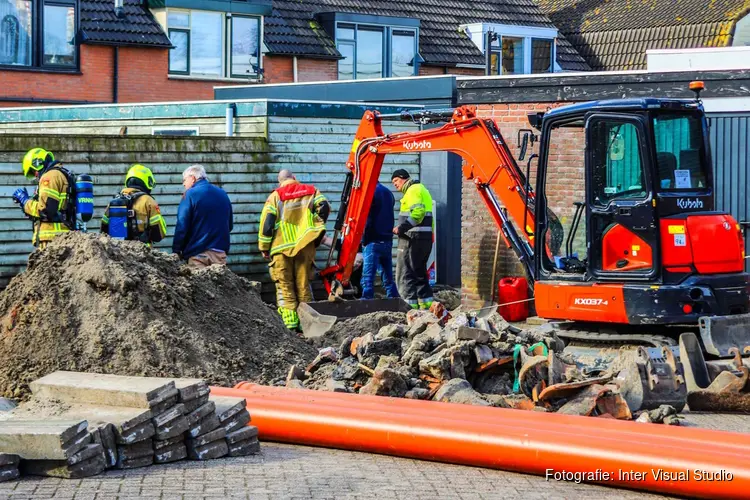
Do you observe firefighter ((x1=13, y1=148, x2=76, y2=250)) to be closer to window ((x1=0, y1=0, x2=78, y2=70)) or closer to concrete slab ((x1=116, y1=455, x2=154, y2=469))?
concrete slab ((x1=116, y1=455, x2=154, y2=469))

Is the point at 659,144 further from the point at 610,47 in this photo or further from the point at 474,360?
the point at 610,47

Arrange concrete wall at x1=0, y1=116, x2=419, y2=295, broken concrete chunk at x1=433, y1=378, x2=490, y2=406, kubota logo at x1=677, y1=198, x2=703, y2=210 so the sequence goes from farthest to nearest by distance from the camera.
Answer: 1. concrete wall at x1=0, y1=116, x2=419, y2=295
2. kubota logo at x1=677, y1=198, x2=703, y2=210
3. broken concrete chunk at x1=433, y1=378, x2=490, y2=406

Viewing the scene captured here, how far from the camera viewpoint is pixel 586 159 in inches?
452

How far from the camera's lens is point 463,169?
13.8 m

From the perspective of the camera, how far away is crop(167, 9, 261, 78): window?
26969 millimetres

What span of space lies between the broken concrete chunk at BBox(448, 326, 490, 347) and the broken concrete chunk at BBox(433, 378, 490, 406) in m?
0.54

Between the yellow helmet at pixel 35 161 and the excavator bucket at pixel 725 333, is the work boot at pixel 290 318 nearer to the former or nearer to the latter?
the yellow helmet at pixel 35 161

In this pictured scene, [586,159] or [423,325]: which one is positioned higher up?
[586,159]

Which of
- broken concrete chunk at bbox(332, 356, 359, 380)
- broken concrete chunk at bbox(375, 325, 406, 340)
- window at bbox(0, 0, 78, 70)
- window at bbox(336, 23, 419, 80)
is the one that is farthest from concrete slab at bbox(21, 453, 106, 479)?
window at bbox(336, 23, 419, 80)

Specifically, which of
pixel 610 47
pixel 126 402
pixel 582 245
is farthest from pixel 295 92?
pixel 610 47

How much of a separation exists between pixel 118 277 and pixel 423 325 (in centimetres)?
283

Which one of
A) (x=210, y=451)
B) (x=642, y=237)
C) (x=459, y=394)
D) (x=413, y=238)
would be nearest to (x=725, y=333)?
(x=642, y=237)

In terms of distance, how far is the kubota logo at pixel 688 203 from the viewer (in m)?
11.2

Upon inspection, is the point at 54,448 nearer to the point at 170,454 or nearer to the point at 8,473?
the point at 8,473
